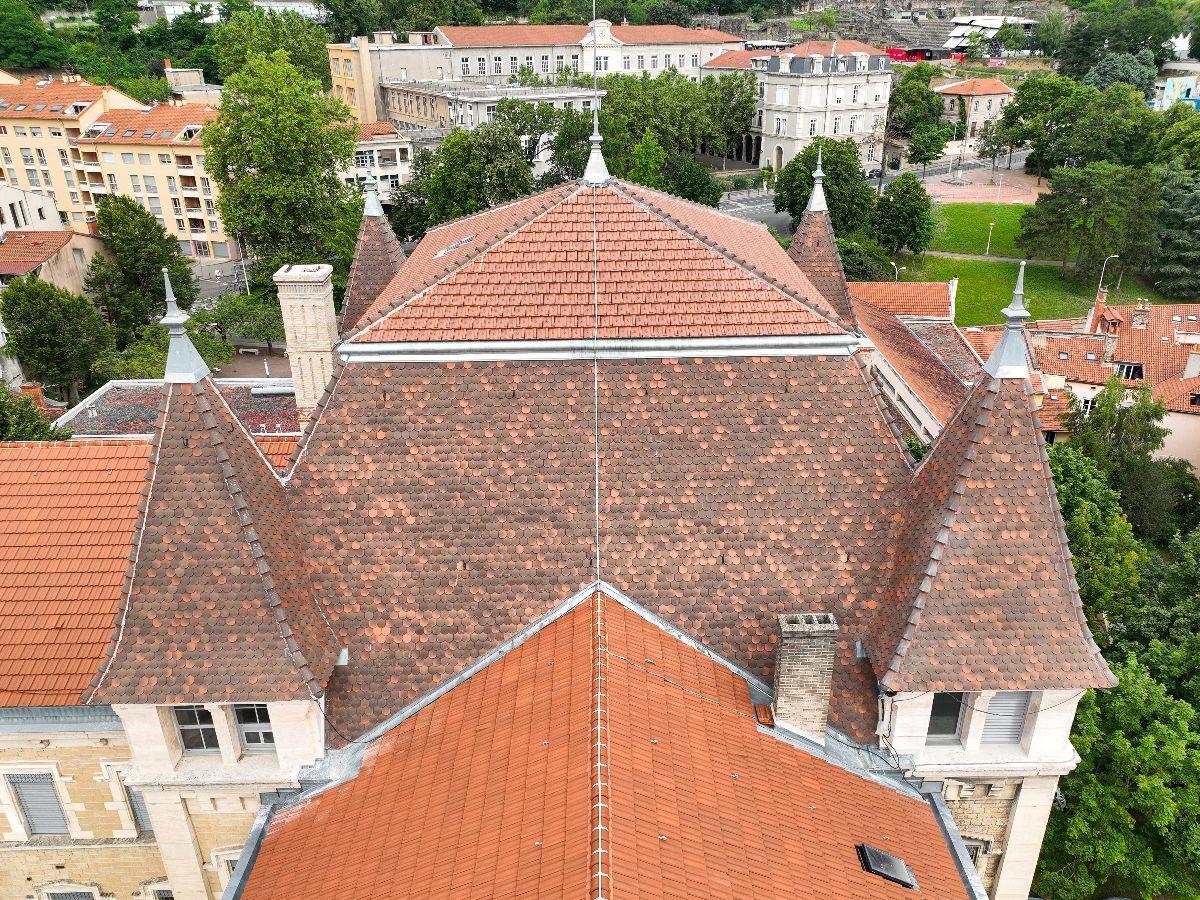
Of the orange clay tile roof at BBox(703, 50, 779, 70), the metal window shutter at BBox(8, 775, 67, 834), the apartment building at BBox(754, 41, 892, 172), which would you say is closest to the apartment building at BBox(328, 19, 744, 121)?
the orange clay tile roof at BBox(703, 50, 779, 70)

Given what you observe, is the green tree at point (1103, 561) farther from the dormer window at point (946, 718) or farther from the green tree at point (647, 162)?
the green tree at point (647, 162)

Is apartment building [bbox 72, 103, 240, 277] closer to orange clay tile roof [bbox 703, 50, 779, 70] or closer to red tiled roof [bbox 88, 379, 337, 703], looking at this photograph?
orange clay tile roof [bbox 703, 50, 779, 70]

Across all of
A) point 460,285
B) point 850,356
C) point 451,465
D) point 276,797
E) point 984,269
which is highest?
point 460,285

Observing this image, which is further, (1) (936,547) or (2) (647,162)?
(2) (647,162)

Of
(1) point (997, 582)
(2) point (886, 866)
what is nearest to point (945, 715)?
(1) point (997, 582)

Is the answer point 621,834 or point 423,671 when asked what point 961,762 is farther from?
point 423,671

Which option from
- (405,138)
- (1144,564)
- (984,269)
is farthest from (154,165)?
(1144,564)

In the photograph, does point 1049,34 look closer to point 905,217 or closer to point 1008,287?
point 905,217
